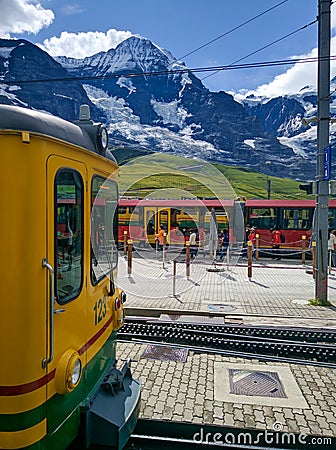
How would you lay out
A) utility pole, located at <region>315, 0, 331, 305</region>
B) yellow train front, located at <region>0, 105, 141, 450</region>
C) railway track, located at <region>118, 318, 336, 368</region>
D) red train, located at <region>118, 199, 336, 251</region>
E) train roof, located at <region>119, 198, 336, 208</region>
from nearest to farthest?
yellow train front, located at <region>0, 105, 141, 450</region> → railway track, located at <region>118, 318, 336, 368</region> → utility pole, located at <region>315, 0, 331, 305</region> → red train, located at <region>118, 199, 336, 251</region> → train roof, located at <region>119, 198, 336, 208</region>

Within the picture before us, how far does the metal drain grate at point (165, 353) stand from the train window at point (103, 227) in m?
2.49

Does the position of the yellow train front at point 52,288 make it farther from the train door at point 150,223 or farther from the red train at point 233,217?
the train door at point 150,223

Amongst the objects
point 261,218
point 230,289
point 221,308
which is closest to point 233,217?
point 261,218

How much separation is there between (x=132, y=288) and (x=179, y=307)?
9.18ft

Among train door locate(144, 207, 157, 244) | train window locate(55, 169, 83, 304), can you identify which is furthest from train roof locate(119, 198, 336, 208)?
train window locate(55, 169, 83, 304)

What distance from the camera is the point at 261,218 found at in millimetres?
22531

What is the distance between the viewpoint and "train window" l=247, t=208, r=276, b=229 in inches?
882

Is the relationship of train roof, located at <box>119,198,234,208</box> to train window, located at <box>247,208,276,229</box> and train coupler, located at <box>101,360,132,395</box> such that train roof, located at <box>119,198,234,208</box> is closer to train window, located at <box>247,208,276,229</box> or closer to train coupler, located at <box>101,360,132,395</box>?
train window, located at <box>247,208,276,229</box>

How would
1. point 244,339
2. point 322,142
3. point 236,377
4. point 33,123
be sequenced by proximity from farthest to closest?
point 322,142 < point 244,339 < point 236,377 < point 33,123

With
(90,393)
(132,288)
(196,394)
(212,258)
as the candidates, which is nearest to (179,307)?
(132,288)

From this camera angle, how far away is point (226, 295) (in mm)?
10953

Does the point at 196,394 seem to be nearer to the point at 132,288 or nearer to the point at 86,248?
the point at 86,248

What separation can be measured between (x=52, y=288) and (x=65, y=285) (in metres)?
0.41

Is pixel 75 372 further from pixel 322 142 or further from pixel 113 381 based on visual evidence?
pixel 322 142
